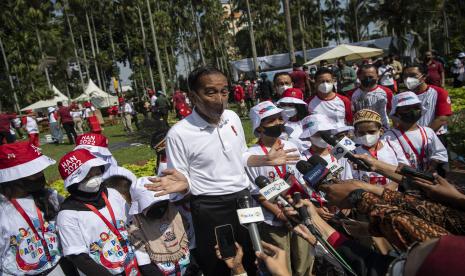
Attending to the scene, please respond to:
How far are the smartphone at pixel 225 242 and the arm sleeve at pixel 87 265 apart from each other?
0.95m

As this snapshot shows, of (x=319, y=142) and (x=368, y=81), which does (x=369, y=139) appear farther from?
(x=368, y=81)

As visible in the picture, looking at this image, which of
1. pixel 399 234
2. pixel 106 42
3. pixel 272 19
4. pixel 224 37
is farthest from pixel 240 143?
pixel 106 42

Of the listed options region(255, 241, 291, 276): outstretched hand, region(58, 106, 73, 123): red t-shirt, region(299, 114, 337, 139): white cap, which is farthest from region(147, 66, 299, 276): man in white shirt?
region(58, 106, 73, 123): red t-shirt

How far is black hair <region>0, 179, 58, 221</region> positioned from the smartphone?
62.7 inches

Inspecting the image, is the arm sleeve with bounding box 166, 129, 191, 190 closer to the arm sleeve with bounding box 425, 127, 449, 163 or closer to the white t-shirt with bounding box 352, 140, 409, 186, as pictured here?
the white t-shirt with bounding box 352, 140, 409, 186

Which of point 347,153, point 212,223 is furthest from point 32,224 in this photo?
point 347,153

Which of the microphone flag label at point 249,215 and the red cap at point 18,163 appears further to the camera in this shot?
the red cap at point 18,163

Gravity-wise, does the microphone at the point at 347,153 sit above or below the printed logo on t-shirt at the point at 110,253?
above

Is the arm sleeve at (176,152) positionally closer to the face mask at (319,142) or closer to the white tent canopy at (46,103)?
the face mask at (319,142)

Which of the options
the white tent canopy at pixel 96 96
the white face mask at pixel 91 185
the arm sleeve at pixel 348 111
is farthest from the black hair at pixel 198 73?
the white tent canopy at pixel 96 96

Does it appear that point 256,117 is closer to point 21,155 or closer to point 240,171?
point 240,171

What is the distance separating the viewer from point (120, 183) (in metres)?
3.98

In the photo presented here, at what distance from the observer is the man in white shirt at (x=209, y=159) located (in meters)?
2.97

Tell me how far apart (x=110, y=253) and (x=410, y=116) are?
3336 millimetres
